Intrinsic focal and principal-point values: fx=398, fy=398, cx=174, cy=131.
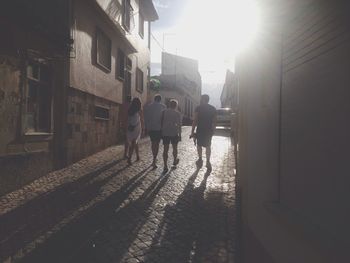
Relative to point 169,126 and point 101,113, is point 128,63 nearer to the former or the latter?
point 101,113

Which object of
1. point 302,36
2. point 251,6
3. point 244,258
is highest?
point 251,6

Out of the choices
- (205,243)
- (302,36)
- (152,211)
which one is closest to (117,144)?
(152,211)

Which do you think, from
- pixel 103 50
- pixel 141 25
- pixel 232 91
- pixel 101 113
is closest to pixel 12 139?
pixel 101 113

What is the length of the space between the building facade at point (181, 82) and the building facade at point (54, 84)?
18103 millimetres

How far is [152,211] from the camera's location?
526cm

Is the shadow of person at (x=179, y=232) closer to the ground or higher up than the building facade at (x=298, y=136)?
closer to the ground

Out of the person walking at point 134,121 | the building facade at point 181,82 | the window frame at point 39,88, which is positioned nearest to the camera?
the window frame at point 39,88

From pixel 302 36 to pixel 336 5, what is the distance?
0.63 metres

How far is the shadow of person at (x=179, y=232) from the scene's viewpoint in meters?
3.76

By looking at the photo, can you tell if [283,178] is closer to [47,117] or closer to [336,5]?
[336,5]

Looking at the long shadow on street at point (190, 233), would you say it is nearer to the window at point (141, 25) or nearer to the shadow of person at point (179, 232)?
the shadow of person at point (179, 232)

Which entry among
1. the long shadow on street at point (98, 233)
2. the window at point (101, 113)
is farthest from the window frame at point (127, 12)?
the long shadow on street at point (98, 233)

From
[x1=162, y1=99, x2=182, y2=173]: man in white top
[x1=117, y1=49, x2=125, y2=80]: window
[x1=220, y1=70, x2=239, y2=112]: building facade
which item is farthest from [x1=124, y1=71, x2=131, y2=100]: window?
[x1=162, y1=99, x2=182, y2=173]: man in white top

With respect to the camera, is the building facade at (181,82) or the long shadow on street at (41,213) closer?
the long shadow on street at (41,213)
